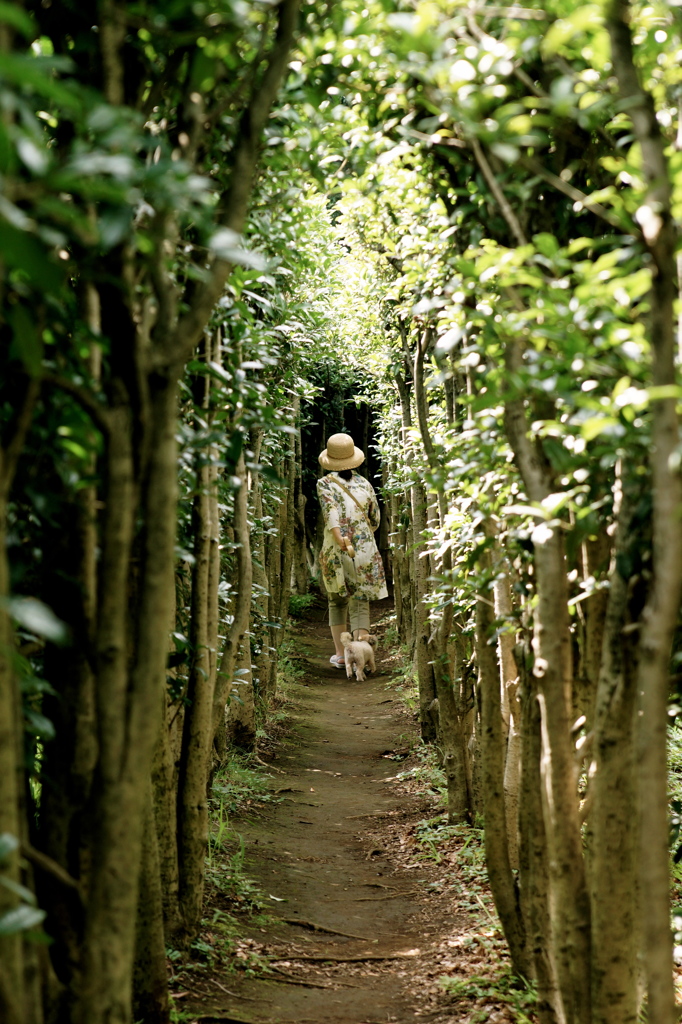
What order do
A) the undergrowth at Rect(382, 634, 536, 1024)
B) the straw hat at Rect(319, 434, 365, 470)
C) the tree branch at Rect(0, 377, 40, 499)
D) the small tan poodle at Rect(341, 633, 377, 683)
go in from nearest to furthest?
the tree branch at Rect(0, 377, 40, 499) < the undergrowth at Rect(382, 634, 536, 1024) < the straw hat at Rect(319, 434, 365, 470) < the small tan poodle at Rect(341, 633, 377, 683)

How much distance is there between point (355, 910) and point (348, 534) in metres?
6.22

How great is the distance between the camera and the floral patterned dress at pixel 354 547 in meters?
10.7

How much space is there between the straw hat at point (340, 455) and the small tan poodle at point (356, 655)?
7.24 feet

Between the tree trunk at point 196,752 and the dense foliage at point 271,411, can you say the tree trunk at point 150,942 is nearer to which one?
the dense foliage at point 271,411

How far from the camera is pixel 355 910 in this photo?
15.8 feet

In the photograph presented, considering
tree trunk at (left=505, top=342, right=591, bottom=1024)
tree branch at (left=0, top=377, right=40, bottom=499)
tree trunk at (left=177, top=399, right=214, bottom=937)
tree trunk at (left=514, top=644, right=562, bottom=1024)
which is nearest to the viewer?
tree branch at (left=0, top=377, right=40, bottom=499)

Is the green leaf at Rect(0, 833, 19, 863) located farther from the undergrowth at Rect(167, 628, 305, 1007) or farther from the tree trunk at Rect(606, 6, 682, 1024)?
the undergrowth at Rect(167, 628, 305, 1007)

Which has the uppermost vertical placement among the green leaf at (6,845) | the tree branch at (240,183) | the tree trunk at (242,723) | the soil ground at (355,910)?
the tree branch at (240,183)

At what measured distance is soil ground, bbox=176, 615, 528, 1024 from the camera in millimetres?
3629

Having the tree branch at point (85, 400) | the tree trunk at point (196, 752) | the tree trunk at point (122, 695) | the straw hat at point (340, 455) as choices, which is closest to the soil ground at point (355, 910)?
the tree trunk at point (196, 752)

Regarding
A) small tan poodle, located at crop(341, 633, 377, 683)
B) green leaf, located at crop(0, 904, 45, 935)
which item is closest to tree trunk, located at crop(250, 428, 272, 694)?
small tan poodle, located at crop(341, 633, 377, 683)

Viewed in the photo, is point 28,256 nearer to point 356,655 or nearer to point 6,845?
point 6,845

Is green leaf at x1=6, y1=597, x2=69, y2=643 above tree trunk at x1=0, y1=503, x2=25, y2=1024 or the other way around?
above

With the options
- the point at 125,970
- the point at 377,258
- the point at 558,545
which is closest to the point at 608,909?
the point at 558,545
